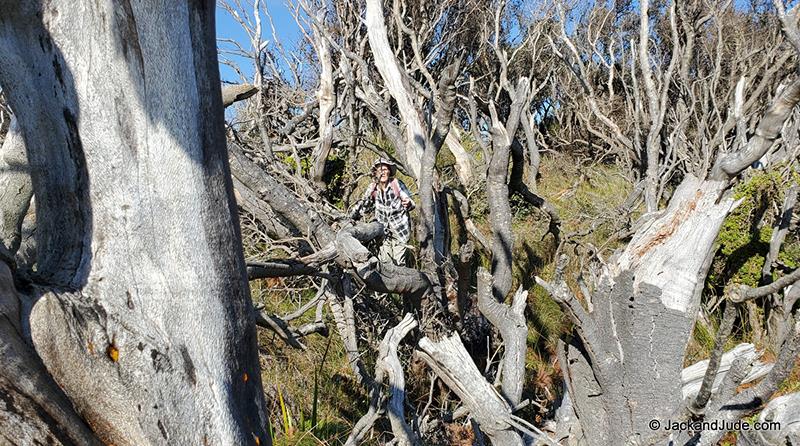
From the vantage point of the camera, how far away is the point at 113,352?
1.47 metres

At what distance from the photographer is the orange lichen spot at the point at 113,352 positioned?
146 cm

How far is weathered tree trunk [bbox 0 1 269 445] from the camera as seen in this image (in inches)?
56.0

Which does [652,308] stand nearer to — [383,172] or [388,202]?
[388,202]

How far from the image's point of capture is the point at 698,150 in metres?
8.63

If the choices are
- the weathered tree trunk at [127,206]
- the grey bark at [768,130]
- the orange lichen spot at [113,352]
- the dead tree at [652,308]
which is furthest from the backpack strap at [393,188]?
the orange lichen spot at [113,352]

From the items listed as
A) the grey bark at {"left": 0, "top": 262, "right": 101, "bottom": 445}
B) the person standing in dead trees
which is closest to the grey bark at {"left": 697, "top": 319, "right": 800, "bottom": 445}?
the grey bark at {"left": 0, "top": 262, "right": 101, "bottom": 445}

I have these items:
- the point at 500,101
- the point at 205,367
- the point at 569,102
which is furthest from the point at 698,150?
the point at 205,367

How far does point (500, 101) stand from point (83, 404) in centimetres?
1311

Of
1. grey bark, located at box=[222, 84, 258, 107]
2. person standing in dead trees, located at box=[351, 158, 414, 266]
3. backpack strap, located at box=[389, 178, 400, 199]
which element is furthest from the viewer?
backpack strap, located at box=[389, 178, 400, 199]

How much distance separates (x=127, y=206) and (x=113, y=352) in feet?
1.14

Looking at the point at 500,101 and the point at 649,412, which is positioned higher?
the point at 500,101

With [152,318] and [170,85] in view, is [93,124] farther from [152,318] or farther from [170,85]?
[152,318]

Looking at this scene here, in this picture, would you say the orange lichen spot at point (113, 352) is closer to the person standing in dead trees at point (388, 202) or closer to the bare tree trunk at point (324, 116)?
the person standing in dead trees at point (388, 202)

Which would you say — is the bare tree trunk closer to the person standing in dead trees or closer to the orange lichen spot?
the person standing in dead trees
